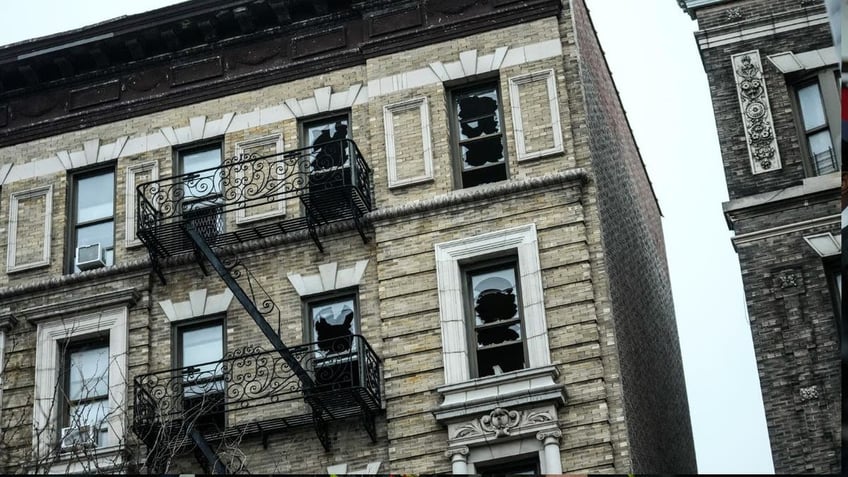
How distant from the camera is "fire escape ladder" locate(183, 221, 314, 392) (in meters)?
26.5

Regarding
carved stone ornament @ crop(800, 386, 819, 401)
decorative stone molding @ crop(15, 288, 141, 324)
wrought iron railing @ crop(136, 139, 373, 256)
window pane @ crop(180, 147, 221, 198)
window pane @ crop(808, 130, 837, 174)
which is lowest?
carved stone ornament @ crop(800, 386, 819, 401)

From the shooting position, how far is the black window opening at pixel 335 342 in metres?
26.8

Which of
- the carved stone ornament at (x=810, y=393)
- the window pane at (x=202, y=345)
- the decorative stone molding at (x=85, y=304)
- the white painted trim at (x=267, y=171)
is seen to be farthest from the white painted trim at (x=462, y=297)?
the decorative stone molding at (x=85, y=304)

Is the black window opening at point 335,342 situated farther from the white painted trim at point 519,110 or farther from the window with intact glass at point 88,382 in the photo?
the white painted trim at point 519,110

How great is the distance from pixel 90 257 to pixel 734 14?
1127cm

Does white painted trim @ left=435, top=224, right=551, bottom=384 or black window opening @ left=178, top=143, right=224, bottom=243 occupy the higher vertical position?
black window opening @ left=178, top=143, right=224, bottom=243

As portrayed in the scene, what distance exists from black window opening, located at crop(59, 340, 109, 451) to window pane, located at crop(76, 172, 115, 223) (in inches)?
96.6

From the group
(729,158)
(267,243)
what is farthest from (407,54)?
(729,158)

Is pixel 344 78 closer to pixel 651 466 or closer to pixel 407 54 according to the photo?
pixel 407 54

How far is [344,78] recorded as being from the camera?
29.5 m

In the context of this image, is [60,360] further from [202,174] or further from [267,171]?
[267,171]

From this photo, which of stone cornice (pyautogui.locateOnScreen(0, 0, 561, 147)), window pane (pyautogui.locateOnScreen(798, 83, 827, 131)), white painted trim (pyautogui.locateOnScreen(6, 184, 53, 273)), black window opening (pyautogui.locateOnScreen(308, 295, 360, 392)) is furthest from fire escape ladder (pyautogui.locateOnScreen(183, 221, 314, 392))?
window pane (pyautogui.locateOnScreen(798, 83, 827, 131))

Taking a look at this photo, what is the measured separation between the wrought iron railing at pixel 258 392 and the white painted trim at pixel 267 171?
233cm

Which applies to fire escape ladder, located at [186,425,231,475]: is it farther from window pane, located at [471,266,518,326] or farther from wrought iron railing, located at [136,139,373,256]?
window pane, located at [471,266,518,326]
